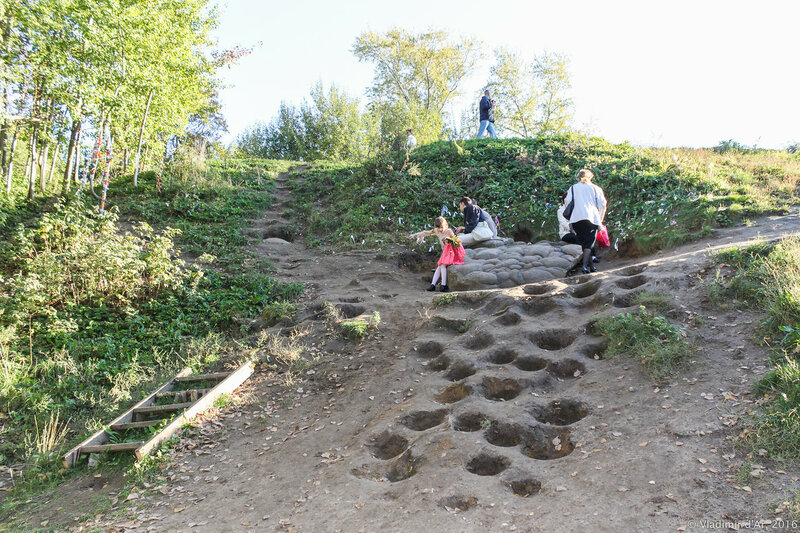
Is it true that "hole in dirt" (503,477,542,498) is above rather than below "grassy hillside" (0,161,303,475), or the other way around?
below

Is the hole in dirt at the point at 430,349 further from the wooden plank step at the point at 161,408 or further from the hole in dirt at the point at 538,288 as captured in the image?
the wooden plank step at the point at 161,408

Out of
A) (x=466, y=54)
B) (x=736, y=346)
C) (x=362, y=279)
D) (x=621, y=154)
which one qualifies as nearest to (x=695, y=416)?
(x=736, y=346)

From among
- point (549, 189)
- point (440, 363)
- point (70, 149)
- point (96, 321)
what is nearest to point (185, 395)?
point (96, 321)

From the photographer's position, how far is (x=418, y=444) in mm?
4551

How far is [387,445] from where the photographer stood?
4848 mm

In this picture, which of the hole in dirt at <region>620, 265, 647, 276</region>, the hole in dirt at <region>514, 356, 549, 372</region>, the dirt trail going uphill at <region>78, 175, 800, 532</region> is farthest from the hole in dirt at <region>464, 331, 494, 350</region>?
the hole in dirt at <region>620, 265, 647, 276</region>

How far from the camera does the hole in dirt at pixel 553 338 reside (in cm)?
605

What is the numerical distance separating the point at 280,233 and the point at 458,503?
10579mm

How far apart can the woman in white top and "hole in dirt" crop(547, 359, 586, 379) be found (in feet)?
10.4

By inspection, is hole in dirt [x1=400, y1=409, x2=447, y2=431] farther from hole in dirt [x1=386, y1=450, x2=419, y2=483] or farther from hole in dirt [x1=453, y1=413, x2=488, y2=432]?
hole in dirt [x1=386, y1=450, x2=419, y2=483]

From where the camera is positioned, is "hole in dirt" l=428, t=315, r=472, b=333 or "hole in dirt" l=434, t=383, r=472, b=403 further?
"hole in dirt" l=428, t=315, r=472, b=333

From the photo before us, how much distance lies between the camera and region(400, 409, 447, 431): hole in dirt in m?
5.03

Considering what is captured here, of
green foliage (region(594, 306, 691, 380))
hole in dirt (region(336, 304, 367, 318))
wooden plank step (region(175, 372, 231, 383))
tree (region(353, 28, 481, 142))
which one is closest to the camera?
green foliage (region(594, 306, 691, 380))

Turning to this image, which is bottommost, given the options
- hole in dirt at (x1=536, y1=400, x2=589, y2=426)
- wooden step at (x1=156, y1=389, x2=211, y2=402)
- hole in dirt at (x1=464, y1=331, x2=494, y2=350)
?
wooden step at (x1=156, y1=389, x2=211, y2=402)
